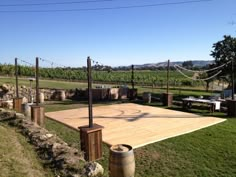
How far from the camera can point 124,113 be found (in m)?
10.5

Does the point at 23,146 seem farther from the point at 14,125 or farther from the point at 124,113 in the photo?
the point at 124,113

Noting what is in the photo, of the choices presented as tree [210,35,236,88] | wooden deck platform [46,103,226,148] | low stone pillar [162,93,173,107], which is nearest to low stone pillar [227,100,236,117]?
wooden deck platform [46,103,226,148]

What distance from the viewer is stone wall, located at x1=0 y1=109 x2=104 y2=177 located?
411 centimetres

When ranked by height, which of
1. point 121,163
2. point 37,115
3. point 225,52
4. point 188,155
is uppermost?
point 225,52

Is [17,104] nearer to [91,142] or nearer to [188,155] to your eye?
[91,142]

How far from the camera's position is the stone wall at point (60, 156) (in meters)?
4.11


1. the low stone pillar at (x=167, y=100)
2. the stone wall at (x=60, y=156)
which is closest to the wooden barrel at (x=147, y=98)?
the low stone pillar at (x=167, y=100)

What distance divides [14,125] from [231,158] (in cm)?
627

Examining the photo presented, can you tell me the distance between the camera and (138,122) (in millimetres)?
8766

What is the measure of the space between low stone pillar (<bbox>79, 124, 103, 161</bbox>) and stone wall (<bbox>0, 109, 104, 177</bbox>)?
0.18m

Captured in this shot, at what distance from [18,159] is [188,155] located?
→ 3670 millimetres

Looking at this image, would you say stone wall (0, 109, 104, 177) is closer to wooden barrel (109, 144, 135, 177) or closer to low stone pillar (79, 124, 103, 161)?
low stone pillar (79, 124, 103, 161)

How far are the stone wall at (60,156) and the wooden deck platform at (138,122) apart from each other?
→ 1549 millimetres

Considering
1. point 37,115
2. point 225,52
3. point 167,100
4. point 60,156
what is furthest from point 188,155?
point 225,52
